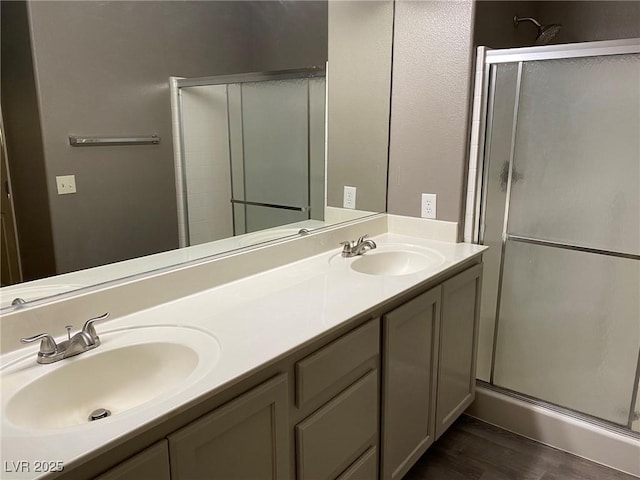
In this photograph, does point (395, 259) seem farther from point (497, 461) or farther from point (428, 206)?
point (497, 461)

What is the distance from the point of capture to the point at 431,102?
2.29 meters

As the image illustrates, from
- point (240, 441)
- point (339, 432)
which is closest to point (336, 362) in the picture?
point (339, 432)

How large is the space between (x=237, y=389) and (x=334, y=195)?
4.74 ft

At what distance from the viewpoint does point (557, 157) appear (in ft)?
6.97

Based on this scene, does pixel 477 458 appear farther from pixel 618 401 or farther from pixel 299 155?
pixel 299 155

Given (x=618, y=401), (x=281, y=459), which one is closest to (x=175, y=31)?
(x=281, y=459)

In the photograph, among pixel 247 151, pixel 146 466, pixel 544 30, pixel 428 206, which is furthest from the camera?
pixel 544 30

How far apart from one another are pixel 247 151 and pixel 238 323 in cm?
95

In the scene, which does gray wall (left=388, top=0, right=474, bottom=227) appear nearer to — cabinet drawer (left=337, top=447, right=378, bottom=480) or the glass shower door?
the glass shower door

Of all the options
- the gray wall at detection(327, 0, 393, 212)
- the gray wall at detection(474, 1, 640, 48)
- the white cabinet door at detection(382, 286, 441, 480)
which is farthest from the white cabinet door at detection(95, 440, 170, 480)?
the gray wall at detection(474, 1, 640, 48)

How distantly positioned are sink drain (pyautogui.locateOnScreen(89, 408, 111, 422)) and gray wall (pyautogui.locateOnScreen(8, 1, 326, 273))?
449mm

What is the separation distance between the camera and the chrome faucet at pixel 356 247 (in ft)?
6.93

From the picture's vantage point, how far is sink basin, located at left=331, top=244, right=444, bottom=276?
6.98 feet

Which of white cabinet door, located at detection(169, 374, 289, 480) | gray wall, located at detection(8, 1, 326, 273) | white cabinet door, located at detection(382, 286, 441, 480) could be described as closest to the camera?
white cabinet door, located at detection(169, 374, 289, 480)
